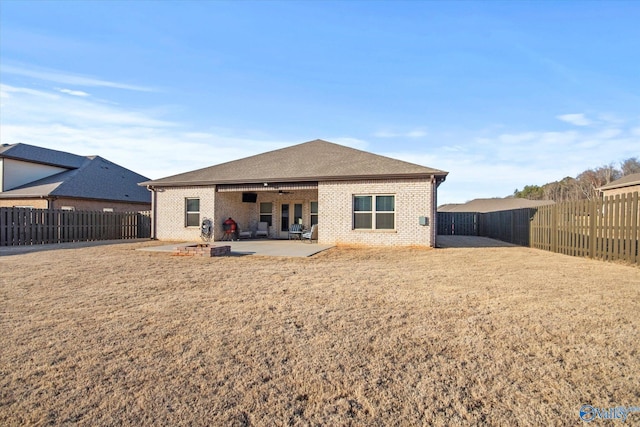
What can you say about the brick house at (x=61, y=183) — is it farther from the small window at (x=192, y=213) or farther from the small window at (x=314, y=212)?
the small window at (x=314, y=212)

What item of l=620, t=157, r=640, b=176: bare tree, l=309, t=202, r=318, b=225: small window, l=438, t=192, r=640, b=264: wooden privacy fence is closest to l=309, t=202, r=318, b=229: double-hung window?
l=309, t=202, r=318, b=225: small window

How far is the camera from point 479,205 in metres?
51.9

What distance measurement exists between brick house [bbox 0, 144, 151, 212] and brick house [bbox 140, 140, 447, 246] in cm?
935

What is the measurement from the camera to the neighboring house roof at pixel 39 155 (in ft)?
82.5

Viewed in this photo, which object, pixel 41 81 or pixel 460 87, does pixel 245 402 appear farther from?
pixel 460 87

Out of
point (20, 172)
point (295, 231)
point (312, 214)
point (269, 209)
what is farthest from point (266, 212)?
point (20, 172)

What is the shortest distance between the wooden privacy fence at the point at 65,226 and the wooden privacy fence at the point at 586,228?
20844 mm

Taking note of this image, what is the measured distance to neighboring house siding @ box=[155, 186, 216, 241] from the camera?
57.6 feet

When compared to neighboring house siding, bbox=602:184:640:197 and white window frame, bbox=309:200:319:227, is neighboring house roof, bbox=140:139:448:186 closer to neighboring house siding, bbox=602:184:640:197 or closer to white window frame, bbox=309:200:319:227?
white window frame, bbox=309:200:319:227

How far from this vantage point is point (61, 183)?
24188 mm

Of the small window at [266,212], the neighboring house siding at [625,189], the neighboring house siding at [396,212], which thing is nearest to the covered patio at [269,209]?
the small window at [266,212]

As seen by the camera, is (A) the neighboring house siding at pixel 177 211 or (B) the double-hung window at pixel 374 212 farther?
(A) the neighboring house siding at pixel 177 211

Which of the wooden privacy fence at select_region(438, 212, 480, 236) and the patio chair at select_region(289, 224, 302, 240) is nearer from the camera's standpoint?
the patio chair at select_region(289, 224, 302, 240)

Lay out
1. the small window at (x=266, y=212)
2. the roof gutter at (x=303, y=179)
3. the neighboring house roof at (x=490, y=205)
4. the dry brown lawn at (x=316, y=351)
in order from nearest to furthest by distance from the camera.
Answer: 1. the dry brown lawn at (x=316, y=351)
2. the roof gutter at (x=303, y=179)
3. the small window at (x=266, y=212)
4. the neighboring house roof at (x=490, y=205)
